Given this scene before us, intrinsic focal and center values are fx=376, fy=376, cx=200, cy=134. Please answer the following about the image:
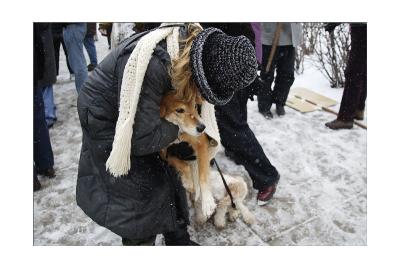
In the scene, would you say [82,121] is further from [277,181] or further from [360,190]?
[360,190]

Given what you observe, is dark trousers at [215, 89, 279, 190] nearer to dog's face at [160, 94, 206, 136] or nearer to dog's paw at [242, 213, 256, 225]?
dog's paw at [242, 213, 256, 225]

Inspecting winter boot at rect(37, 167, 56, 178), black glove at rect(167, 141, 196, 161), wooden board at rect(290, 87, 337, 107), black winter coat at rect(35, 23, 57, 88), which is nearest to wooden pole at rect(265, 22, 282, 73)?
wooden board at rect(290, 87, 337, 107)

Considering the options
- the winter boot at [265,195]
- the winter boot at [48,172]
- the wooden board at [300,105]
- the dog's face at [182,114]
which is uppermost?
the dog's face at [182,114]

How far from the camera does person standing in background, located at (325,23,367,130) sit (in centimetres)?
404

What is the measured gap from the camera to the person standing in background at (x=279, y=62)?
4.30 metres

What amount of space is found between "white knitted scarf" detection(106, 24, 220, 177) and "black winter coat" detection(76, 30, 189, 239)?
0.03 m

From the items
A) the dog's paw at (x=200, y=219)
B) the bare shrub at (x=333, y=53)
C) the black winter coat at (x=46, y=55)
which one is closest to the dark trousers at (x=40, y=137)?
the black winter coat at (x=46, y=55)

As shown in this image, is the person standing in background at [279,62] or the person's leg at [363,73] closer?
the person's leg at [363,73]

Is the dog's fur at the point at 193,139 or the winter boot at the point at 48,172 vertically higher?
the dog's fur at the point at 193,139

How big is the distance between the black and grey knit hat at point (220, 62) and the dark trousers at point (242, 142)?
1186 mm

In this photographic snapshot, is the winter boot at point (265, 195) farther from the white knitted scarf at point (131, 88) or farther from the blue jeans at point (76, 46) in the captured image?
the blue jeans at point (76, 46)

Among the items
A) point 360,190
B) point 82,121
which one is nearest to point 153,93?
point 82,121

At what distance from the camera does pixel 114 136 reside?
1815 millimetres

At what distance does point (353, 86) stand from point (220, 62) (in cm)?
317
